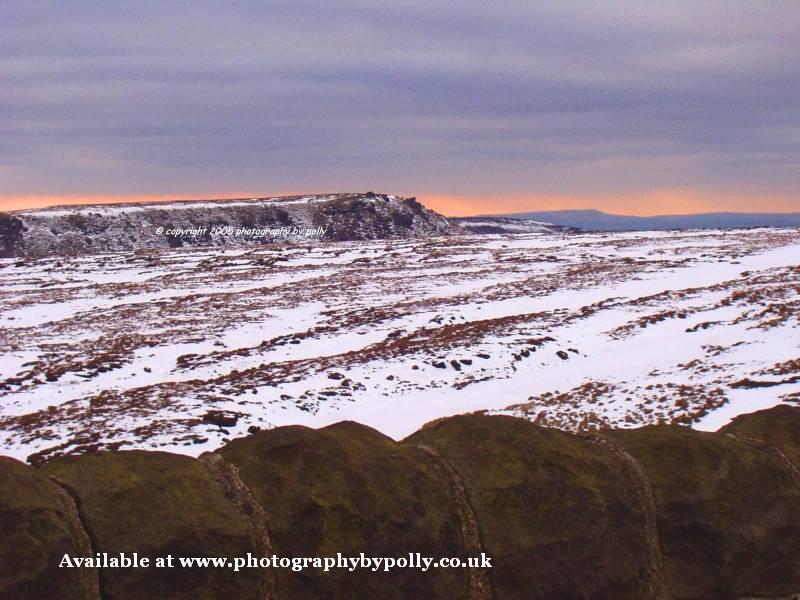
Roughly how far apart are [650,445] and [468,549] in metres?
1.74

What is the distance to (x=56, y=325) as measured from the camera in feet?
123

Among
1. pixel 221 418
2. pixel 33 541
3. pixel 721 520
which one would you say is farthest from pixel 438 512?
pixel 221 418

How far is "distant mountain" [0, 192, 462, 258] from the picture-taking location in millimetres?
111938

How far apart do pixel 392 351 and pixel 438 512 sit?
22.4 m

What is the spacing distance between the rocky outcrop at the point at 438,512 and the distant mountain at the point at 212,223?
10906 cm

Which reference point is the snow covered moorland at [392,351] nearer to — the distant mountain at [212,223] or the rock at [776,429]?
the rock at [776,429]

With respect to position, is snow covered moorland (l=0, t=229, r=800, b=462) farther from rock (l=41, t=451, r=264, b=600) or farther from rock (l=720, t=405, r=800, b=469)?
rock (l=41, t=451, r=264, b=600)

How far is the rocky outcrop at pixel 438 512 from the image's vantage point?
4.38 metres

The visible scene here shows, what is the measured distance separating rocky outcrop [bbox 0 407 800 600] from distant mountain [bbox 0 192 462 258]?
109 m

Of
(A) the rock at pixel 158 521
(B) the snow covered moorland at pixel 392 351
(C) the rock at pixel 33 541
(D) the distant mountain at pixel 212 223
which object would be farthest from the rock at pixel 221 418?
(D) the distant mountain at pixel 212 223

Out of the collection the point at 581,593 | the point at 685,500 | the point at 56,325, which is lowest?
the point at 56,325

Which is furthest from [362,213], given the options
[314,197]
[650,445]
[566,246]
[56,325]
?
[650,445]

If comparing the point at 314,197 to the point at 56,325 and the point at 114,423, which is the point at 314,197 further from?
the point at 114,423

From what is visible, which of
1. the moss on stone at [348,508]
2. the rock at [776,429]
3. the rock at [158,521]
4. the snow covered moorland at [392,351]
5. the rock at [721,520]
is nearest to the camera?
the rock at [158,521]
